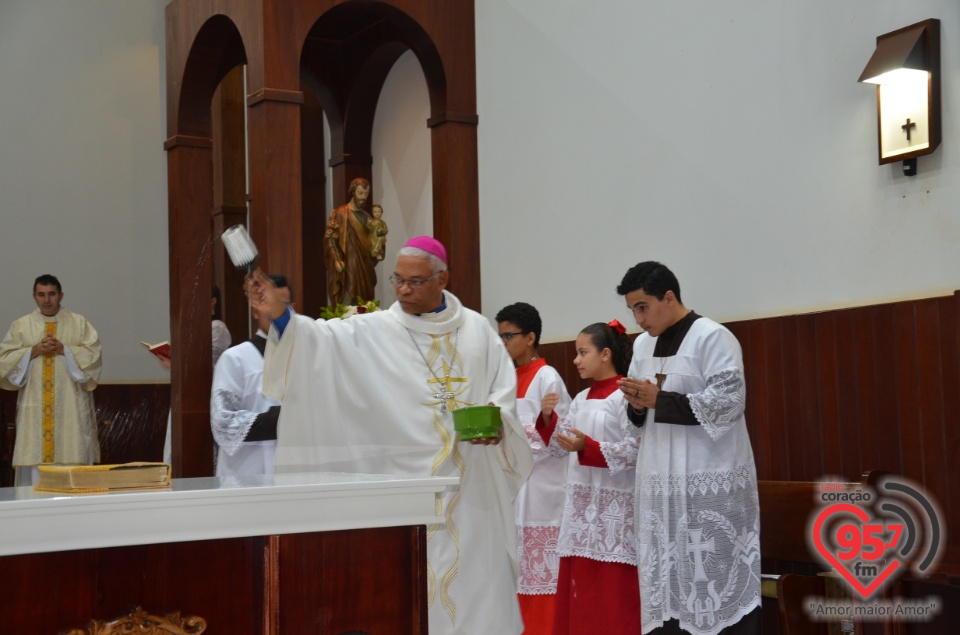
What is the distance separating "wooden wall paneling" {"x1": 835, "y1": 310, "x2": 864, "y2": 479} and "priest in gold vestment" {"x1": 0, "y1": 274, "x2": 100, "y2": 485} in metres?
6.17

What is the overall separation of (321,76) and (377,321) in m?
4.67

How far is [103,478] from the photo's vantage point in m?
2.49

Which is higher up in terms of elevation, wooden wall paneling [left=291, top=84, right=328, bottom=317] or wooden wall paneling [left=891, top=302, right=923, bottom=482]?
wooden wall paneling [left=291, top=84, right=328, bottom=317]

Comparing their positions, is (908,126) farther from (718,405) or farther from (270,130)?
(270,130)

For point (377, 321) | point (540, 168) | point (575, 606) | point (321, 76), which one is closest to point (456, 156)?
point (540, 168)

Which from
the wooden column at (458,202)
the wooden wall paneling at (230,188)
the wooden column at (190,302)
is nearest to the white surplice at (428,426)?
the wooden column at (458,202)

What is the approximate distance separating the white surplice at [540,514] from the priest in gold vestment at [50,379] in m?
4.67

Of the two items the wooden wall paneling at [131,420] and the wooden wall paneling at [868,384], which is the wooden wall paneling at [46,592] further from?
the wooden wall paneling at [131,420]

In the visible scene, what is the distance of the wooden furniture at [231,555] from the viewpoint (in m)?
2.31

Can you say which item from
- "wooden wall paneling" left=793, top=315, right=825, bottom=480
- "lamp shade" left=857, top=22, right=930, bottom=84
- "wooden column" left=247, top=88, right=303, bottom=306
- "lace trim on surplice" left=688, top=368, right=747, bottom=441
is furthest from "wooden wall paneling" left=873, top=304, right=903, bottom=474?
"wooden column" left=247, top=88, right=303, bottom=306

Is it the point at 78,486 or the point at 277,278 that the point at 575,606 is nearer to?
the point at 277,278

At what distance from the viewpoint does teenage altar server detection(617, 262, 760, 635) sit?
13.8 ft

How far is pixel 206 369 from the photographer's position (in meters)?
7.80

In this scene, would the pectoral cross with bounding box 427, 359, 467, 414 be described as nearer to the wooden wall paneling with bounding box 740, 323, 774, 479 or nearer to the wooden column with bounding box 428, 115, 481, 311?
the wooden wall paneling with bounding box 740, 323, 774, 479
